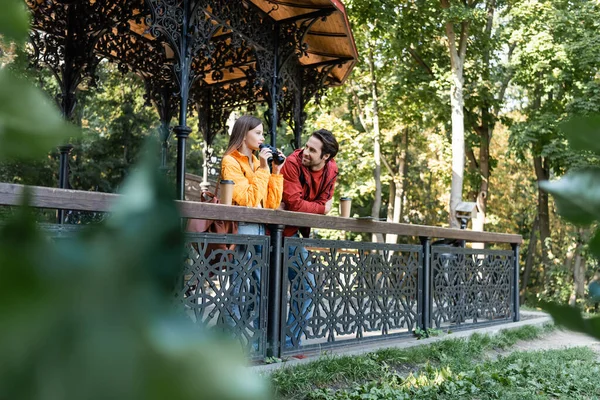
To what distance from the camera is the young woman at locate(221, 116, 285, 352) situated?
405cm

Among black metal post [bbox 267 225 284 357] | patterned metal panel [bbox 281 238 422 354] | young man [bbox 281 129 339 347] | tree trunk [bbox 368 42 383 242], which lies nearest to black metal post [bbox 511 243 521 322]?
patterned metal panel [bbox 281 238 422 354]

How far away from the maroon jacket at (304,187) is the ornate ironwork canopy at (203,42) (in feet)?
3.91

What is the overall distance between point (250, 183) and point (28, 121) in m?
4.38

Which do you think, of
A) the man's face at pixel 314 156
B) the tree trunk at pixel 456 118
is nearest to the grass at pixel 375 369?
the man's face at pixel 314 156

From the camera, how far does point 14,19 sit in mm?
239

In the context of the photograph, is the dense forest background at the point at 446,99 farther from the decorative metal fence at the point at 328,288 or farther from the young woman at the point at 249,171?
the young woman at the point at 249,171

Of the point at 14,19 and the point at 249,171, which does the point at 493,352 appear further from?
the point at 14,19

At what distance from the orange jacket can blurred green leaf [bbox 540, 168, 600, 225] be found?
407 cm

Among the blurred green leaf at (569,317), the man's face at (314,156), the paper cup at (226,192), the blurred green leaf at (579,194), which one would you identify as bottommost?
the blurred green leaf at (569,317)

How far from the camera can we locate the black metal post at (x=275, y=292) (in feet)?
13.6

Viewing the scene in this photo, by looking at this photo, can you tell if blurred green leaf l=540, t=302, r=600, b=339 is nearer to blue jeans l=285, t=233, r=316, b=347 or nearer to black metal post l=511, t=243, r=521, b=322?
blue jeans l=285, t=233, r=316, b=347

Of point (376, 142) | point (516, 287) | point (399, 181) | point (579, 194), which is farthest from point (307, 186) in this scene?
point (399, 181)

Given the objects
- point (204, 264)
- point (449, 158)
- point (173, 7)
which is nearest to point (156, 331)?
point (204, 264)

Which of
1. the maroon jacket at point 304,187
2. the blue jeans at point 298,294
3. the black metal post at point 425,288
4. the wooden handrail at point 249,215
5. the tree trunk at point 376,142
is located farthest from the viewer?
the tree trunk at point 376,142
